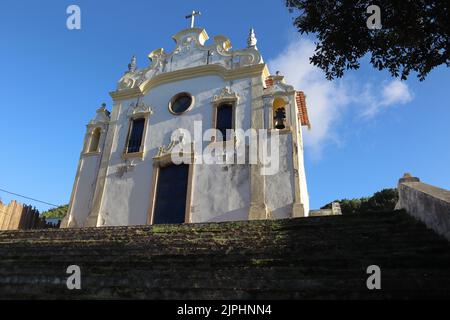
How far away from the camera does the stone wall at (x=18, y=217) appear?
531 inches

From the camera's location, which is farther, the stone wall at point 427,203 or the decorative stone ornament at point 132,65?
the decorative stone ornament at point 132,65

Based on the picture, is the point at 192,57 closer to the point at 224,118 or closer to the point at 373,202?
the point at 224,118

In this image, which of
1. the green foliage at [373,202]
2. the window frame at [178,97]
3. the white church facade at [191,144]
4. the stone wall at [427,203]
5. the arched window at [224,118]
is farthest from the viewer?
the green foliage at [373,202]

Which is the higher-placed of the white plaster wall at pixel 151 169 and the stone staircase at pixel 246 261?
the white plaster wall at pixel 151 169

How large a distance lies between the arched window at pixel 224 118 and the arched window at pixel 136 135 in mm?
3608

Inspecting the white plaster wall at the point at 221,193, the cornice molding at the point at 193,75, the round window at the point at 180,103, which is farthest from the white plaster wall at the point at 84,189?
the white plaster wall at the point at 221,193

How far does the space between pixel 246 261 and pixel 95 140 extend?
13611mm

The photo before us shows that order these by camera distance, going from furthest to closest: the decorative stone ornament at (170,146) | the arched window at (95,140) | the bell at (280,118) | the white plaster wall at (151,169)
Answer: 1. the arched window at (95,140)
2. the decorative stone ornament at (170,146)
3. the bell at (280,118)
4. the white plaster wall at (151,169)

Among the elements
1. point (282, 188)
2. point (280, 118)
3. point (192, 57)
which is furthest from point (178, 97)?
point (282, 188)

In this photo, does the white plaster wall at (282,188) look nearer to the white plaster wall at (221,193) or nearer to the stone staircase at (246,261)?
the white plaster wall at (221,193)

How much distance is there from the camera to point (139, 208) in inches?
556

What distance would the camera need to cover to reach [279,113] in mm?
14383

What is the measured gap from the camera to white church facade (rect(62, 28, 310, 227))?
12984 mm

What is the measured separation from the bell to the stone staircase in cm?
648
